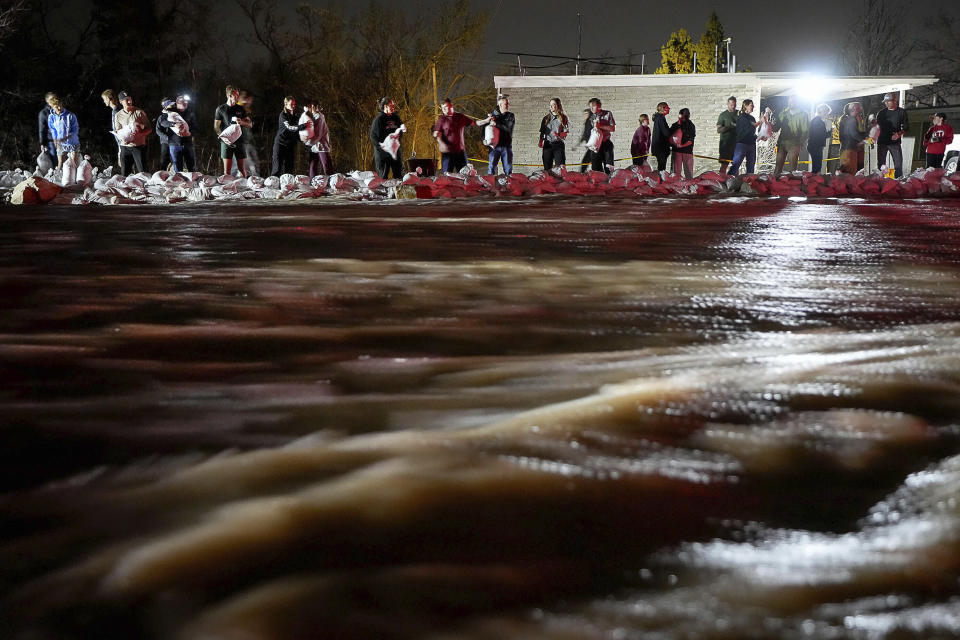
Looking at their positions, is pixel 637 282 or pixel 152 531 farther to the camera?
pixel 637 282

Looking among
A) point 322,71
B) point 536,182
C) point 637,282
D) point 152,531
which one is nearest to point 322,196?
point 536,182

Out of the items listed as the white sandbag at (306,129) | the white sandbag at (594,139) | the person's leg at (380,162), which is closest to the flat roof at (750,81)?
the white sandbag at (594,139)

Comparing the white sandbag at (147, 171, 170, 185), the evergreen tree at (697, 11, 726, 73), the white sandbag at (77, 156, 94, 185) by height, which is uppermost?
the evergreen tree at (697, 11, 726, 73)

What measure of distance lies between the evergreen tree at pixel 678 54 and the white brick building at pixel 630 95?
3101cm

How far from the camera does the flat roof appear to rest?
58.9ft

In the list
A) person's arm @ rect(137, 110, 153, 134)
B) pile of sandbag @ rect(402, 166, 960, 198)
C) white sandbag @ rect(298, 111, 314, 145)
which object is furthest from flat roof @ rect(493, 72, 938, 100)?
pile of sandbag @ rect(402, 166, 960, 198)

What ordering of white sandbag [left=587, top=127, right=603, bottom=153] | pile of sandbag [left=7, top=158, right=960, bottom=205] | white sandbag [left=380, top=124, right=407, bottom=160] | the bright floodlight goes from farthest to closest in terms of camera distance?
the bright floodlight
white sandbag [left=587, top=127, right=603, bottom=153]
white sandbag [left=380, top=124, right=407, bottom=160]
pile of sandbag [left=7, top=158, right=960, bottom=205]

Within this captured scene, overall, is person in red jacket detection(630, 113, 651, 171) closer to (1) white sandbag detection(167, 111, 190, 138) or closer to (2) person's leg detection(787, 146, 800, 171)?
(2) person's leg detection(787, 146, 800, 171)

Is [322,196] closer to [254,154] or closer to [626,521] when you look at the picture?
[254,154]

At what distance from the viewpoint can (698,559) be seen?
25.3 inches

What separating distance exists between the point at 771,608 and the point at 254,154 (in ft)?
28.9

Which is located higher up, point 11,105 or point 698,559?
point 11,105

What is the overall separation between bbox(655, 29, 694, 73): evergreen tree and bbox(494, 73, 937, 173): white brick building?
3101cm

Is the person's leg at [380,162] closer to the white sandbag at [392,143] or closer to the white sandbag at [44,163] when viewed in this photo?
the white sandbag at [392,143]
